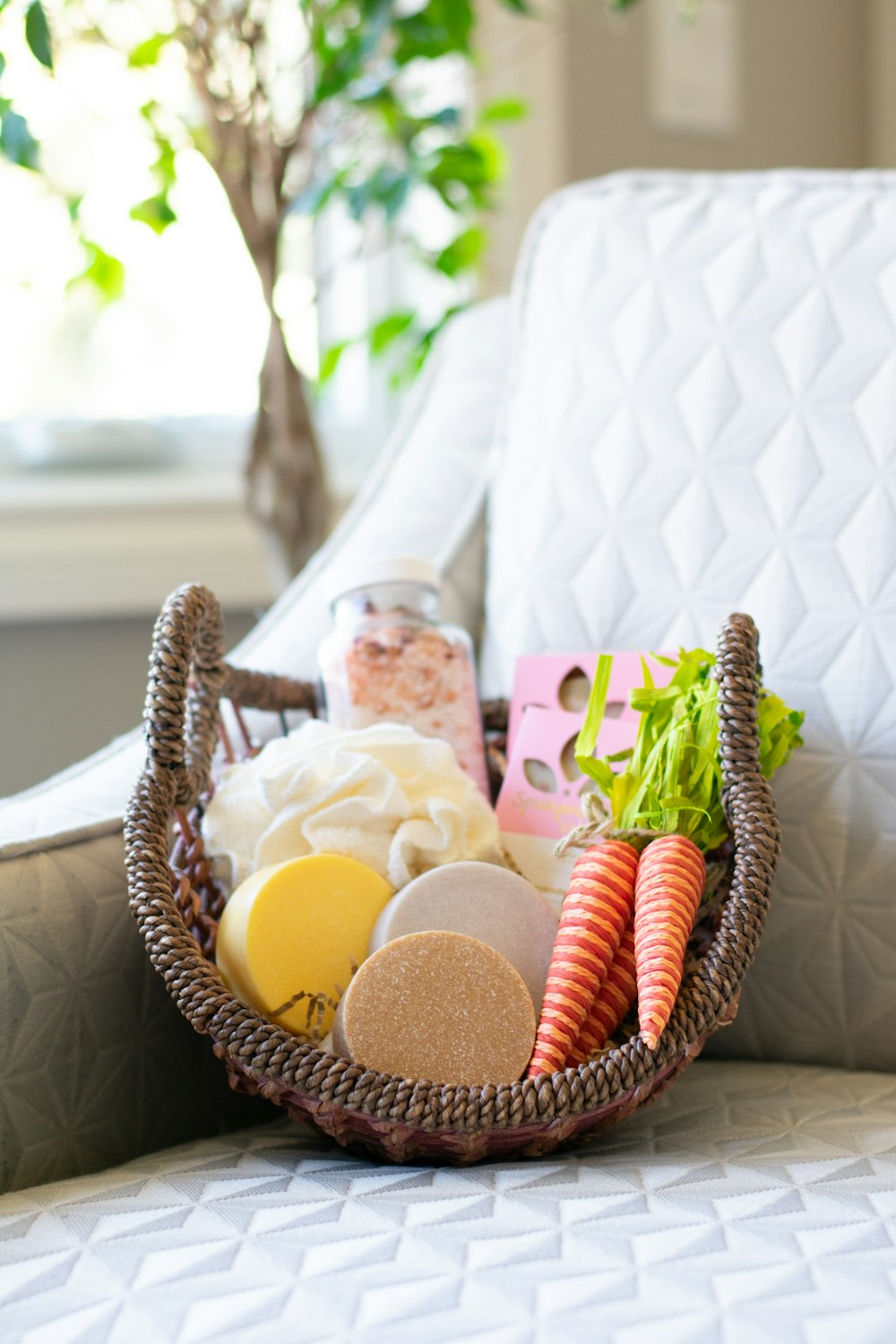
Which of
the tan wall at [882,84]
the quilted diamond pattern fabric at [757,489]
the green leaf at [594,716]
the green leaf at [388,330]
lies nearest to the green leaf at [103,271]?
the green leaf at [388,330]

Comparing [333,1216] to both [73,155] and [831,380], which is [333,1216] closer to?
[831,380]

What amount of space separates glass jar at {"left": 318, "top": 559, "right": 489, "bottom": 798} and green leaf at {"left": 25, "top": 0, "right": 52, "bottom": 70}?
44cm

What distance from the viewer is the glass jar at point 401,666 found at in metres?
0.71

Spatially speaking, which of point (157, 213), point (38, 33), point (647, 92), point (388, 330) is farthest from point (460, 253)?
point (38, 33)

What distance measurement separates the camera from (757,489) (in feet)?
2.50

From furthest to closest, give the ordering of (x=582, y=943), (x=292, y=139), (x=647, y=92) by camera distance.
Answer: (x=647, y=92)
(x=292, y=139)
(x=582, y=943)

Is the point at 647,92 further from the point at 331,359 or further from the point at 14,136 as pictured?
the point at 14,136

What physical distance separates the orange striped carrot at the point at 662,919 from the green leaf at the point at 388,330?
917 mm

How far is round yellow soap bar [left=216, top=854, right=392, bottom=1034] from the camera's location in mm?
565

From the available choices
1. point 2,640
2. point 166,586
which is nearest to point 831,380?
point 166,586

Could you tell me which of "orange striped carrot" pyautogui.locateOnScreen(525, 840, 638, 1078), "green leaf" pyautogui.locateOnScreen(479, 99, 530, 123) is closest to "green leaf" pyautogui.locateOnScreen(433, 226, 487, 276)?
"green leaf" pyautogui.locateOnScreen(479, 99, 530, 123)

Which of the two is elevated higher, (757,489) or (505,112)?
(505,112)

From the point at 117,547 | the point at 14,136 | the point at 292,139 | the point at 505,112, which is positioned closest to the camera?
the point at 14,136

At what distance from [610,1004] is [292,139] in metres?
0.85
